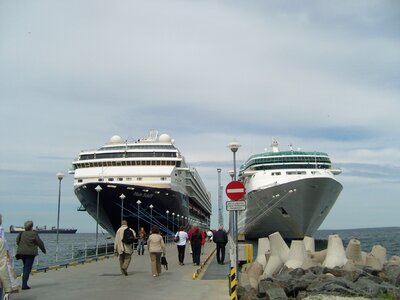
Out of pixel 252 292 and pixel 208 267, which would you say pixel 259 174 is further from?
pixel 252 292

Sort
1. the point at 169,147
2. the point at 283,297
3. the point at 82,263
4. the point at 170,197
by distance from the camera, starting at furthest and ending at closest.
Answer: the point at 169,147 → the point at 170,197 → the point at 82,263 → the point at 283,297

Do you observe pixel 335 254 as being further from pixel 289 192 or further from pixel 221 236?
pixel 289 192

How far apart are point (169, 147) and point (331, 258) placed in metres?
39.6

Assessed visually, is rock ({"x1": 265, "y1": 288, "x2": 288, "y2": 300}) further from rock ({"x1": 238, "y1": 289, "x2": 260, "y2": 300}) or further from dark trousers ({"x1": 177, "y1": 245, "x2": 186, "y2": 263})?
dark trousers ({"x1": 177, "y1": 245, "x2": 186, "y2": 263})

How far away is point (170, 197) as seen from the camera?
47750 millimetres

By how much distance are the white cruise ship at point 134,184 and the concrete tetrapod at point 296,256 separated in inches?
1174

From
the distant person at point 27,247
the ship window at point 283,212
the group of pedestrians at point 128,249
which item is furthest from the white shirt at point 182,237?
the ship window at point 283,212

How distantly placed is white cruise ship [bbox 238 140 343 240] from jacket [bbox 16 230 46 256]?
33914 millimetres

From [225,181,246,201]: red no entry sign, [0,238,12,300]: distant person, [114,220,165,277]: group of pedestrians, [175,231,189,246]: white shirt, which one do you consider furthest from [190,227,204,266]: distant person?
[0,238,12,300]: distant person

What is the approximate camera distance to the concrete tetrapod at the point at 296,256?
46.2ft

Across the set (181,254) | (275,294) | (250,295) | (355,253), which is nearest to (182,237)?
(181,254)

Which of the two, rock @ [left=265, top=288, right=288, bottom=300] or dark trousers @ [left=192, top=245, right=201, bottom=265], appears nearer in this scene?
rock @ [left=265, top=288, right=288, bottom=300]

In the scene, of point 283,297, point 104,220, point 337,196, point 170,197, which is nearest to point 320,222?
point 337,196

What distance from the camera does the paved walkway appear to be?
406 inches
